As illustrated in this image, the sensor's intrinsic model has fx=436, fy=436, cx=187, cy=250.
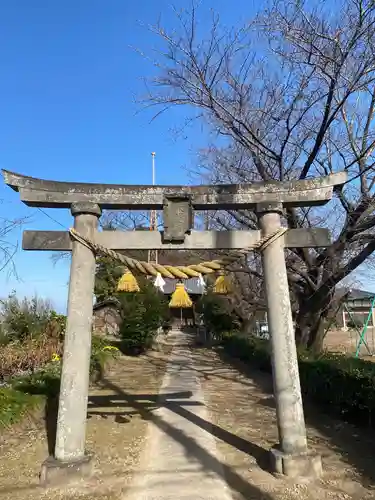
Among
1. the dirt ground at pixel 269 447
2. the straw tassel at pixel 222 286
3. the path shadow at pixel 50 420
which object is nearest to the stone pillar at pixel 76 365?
the path shadow at pixel 50 420

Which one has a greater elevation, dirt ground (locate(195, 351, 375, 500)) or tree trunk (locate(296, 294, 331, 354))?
tree trunk (locate(296, 294, 331, 354))

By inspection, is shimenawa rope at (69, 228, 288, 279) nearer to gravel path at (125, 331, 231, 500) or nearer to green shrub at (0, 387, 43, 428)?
gravel path at (125, 331, 231, 500)

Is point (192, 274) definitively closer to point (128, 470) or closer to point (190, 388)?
point (128, 470)

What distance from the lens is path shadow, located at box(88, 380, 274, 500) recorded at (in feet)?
16.2

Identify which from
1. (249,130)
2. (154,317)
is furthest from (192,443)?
(154,317)

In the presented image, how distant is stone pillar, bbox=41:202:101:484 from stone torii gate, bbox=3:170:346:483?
12mm

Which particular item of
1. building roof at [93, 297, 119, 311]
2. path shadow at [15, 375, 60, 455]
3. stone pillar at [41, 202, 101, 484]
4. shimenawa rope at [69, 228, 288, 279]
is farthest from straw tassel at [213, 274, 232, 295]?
building roof at [93, 297, 119, 311]

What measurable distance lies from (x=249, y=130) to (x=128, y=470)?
8.29 m

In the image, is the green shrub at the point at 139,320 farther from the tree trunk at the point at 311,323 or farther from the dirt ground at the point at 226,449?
the dirt ground at the point at 226,449

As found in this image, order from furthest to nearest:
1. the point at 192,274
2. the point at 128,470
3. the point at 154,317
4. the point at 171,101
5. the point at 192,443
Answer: the point at 154,317, the point at 171,101, the point at 192,443, the point at 192,274, the point at 128,470

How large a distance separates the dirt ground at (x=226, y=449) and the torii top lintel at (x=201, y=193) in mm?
3375

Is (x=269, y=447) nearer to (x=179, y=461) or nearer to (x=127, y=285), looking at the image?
(x=179, y=461)

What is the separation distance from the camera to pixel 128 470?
5398 mm

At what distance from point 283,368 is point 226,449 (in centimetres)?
167
